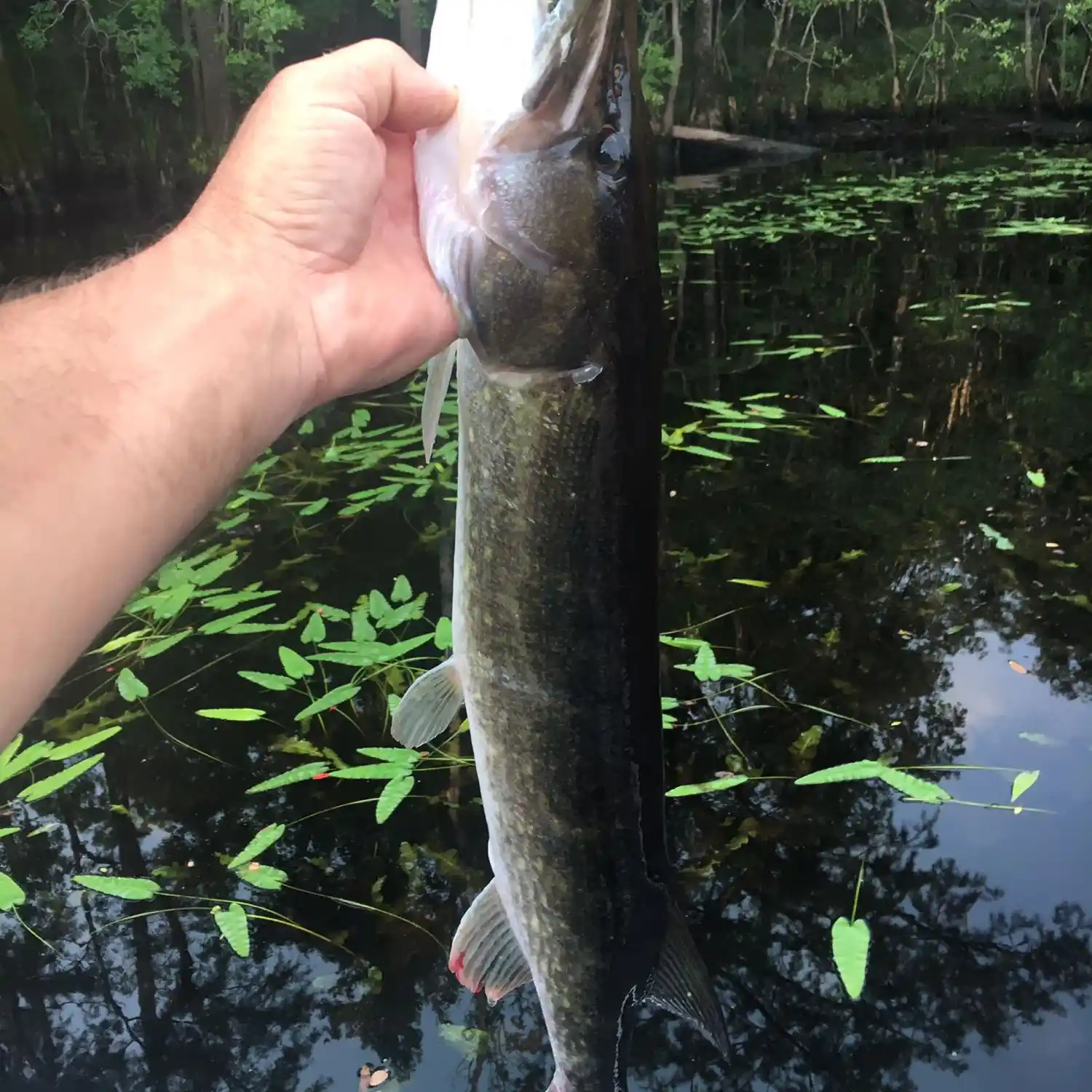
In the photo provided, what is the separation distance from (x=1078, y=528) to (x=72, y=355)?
4464 mm

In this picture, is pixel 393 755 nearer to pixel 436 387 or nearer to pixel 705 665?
pixel 705 665

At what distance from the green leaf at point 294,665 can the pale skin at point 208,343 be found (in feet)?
5.78

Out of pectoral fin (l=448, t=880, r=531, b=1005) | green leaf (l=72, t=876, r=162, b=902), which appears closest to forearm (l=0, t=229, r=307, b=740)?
pectoral fin (l=448, t=880, r=531, b=1005)

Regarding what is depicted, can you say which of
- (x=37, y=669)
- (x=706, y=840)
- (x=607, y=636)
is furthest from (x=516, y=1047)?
(x=37, y=669)

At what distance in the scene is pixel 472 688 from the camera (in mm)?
1638

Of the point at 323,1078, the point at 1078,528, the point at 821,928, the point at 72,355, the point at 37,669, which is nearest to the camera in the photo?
the point at 37,669

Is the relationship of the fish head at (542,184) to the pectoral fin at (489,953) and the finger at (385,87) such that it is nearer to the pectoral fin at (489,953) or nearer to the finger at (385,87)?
the finger at (385,87)

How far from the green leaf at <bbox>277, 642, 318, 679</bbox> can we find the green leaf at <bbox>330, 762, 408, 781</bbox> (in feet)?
1.26

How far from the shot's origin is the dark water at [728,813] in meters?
2.46

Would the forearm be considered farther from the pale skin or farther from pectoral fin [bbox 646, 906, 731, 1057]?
pectoral fin [bbox 646, 906, 731, 1057]

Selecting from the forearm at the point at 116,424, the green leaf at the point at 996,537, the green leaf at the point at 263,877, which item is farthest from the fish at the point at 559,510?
the green leaf at the point at 996,537

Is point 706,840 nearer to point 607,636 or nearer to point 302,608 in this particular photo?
point 607,636

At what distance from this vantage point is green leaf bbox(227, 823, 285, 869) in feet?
9.38

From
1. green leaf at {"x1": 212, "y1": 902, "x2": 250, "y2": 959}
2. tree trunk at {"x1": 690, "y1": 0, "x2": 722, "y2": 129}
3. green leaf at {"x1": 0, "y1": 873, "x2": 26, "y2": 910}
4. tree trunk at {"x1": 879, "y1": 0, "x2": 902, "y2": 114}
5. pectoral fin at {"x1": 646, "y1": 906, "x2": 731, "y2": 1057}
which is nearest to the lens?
pectoral fin at {"x1": 646, "y1": 906, "x2": 731, "y2": 1057}
